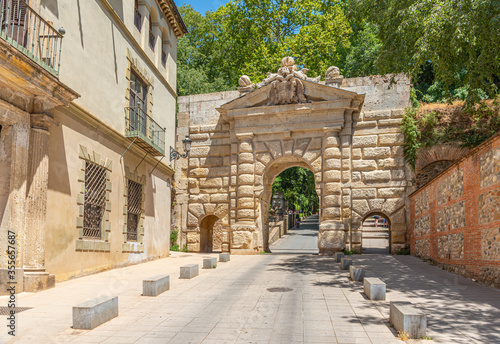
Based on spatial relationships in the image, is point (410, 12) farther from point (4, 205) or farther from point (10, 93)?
point (4, 205)

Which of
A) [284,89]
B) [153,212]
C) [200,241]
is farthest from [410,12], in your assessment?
[200,241]

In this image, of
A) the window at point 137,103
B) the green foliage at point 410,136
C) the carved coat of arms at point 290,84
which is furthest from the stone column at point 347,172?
the window at point 137,103

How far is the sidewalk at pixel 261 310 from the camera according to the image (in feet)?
18.8

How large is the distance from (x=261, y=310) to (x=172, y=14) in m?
15.4

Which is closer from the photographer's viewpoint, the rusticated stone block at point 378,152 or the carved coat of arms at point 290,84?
the rusticated stone block at point 378,152

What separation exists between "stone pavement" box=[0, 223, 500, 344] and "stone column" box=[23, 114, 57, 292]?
383 millimetres

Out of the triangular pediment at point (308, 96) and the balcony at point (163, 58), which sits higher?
the balcony at point (163, 58)

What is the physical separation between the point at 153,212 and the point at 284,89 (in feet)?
25.8

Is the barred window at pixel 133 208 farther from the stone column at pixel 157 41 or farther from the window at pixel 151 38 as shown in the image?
the window at pixel 151 38

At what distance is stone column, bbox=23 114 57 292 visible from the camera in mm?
8922

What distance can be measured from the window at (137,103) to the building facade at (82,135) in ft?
0.13

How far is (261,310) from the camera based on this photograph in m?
7.34

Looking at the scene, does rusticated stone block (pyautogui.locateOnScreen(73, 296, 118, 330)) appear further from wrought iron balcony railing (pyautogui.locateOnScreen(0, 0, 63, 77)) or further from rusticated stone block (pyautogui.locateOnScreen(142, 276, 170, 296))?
wrought iron balcony railing (pyautogui.locateOnScreen(0, 0, 63, 77))

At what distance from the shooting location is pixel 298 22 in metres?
31.6
